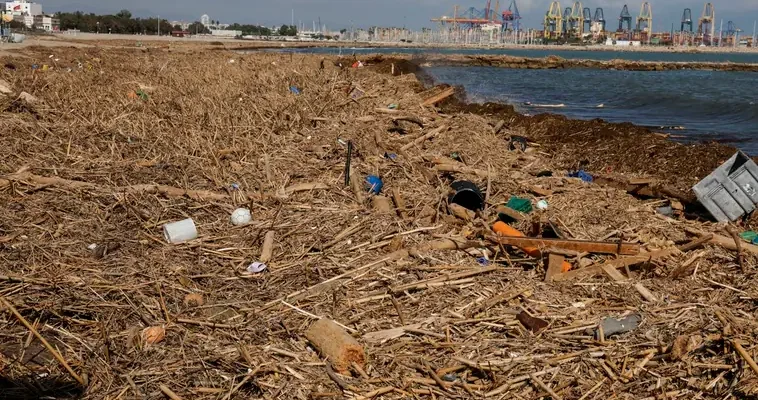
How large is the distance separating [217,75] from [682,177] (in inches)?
396

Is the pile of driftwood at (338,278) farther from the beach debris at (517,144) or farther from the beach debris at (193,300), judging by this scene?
the beach debris at (517,144)

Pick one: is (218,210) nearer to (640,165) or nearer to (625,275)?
(625,275)

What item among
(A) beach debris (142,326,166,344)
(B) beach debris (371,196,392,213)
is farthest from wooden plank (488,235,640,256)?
(A) beach debris (142,326,166,344)

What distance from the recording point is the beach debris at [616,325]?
395 centimetres

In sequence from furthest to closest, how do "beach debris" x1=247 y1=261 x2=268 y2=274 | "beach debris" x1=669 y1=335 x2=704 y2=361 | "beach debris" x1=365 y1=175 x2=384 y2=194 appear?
1. "beach debris" x1=365 y1=175 x2=384 y2=194
2. "beach debris" x1=247 y1=261 x2=268 y2=274
3. "beach debris" x1=669 y1=335 x2=704 y2=361

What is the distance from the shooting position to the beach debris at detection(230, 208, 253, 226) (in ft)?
17.7

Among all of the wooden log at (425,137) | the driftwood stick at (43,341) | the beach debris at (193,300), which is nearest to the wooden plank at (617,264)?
the beach debris at (193,300)

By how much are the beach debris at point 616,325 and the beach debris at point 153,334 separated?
267cm

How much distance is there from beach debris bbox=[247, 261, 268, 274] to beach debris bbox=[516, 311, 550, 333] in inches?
74.4

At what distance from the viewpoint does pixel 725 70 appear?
67.6 metres

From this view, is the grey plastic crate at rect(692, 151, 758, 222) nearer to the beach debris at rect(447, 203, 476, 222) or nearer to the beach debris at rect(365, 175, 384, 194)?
the beach debris at rect(447, 203, 476, 222)

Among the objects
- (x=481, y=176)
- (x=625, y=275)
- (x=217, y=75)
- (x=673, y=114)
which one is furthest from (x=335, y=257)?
(x=673, y=114)

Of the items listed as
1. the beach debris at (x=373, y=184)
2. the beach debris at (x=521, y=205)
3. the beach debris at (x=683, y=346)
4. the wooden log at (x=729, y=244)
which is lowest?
the beach debris at (x=683, y=346)

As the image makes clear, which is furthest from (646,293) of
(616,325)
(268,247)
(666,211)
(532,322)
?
(666,211)
